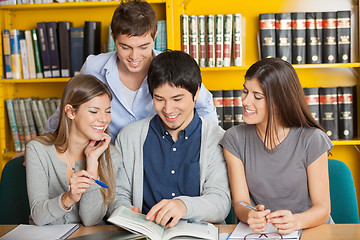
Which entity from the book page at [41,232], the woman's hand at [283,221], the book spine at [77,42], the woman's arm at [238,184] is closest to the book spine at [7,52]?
the book spine at [77,42]

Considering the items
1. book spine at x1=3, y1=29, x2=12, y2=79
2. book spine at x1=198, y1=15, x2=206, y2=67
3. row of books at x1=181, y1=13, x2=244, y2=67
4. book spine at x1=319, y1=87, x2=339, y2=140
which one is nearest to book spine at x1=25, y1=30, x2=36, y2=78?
book spine at x1=3, y1=29, x2=12, y2=79

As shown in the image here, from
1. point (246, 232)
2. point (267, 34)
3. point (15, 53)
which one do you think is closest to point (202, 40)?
point (267, 34)

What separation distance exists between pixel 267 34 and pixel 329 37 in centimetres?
38

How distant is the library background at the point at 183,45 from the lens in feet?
9.94

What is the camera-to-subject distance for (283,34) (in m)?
2.99

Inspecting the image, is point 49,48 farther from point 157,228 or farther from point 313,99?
point 157,228

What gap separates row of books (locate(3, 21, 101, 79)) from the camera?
3125mm

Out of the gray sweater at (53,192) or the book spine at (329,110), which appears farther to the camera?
the book spine at (329,110)

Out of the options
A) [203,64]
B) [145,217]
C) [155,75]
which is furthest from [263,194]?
[203,64]

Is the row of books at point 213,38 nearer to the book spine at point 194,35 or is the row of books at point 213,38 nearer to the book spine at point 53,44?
the book spine at point 194,35

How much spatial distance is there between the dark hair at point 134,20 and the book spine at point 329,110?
1.42m

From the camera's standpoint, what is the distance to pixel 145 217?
4.94 ft

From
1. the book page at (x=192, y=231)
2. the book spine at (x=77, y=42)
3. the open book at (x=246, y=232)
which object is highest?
the book spine at (x=77, y=42)

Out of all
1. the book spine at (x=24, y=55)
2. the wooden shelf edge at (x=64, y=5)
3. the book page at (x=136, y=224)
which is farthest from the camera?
the book spine at (x=24, y=55)
